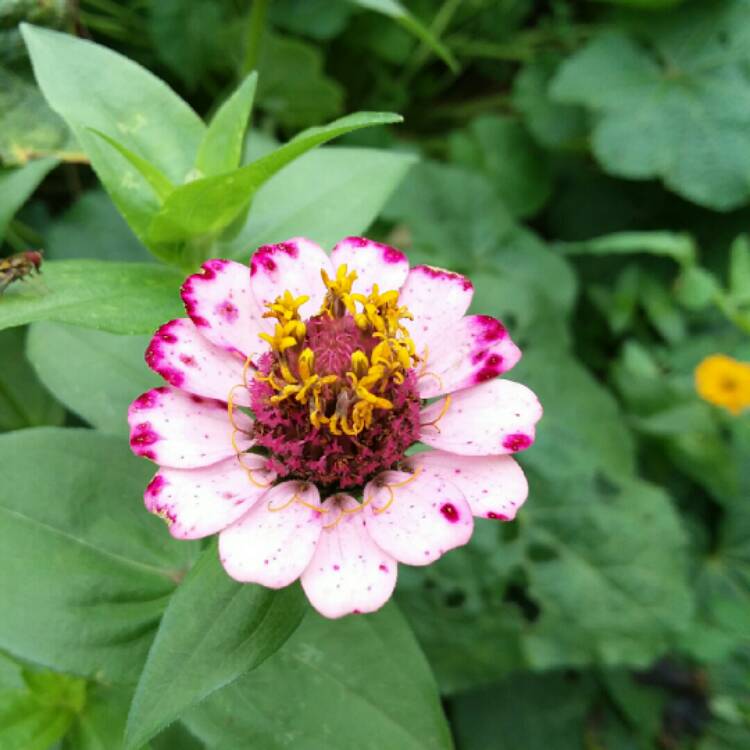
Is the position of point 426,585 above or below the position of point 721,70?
below

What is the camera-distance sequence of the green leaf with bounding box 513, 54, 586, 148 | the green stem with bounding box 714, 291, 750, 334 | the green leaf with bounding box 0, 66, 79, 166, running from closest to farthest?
the green leaf with bounding box 0, 66, 79, 166, the green stem with bounding box 714, 291, 750, 334, the green leaf with bounding box 513, 54, 586, 148

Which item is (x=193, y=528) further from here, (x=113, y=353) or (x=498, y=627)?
(x=498, y=627)

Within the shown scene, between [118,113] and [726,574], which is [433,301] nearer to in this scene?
[118,113]

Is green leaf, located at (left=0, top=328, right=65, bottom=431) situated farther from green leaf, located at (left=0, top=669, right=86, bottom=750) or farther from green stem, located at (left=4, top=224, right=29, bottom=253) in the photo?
green leaf, located at (left=0, top=669, right=86, bottom=750)

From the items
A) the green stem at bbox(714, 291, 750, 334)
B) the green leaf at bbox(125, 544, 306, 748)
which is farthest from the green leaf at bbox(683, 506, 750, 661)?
the green leaf at bbox(125, 544, 306, 748)

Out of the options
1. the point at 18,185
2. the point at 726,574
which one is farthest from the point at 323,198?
the point at 726,574

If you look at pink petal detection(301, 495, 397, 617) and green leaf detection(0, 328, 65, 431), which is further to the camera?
green leaf detection(0, 328, 65, 431)

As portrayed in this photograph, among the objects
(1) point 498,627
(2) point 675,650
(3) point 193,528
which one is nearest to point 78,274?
(3) point 193,528
